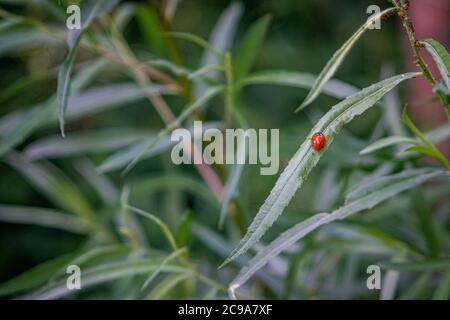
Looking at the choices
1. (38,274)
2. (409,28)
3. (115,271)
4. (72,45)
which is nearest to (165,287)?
(115,271)

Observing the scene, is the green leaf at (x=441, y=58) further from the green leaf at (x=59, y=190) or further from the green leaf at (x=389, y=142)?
the green leaf at (x=59, y=190)

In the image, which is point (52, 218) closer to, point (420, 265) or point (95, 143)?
point (95, 143)

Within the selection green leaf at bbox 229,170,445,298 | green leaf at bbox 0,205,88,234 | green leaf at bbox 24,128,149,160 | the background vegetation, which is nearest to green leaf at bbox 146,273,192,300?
the background vegetation

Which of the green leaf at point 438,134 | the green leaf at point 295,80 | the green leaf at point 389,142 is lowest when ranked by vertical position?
the green leaf at point 389,142

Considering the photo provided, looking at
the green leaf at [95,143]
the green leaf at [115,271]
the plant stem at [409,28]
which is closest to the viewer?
the plant stem at [409,28]

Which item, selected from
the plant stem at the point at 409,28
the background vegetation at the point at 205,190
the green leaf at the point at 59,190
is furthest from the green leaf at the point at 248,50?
the green leaf at the point at 59,190
